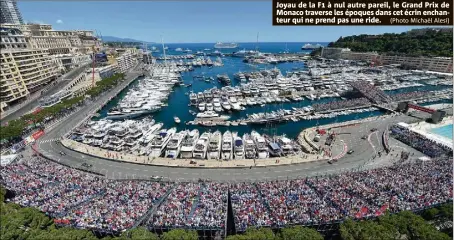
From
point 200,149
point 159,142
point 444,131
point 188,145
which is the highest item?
point 159,142

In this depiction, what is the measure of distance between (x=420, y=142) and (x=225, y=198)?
136ft

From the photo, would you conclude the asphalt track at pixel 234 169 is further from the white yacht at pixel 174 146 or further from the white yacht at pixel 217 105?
the white yacht at pixel 217 105

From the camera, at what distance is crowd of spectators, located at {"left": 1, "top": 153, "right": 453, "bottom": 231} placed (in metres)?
26.1

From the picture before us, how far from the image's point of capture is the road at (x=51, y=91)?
209 feet

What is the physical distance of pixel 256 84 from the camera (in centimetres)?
9969

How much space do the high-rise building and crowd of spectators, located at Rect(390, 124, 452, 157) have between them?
236 metres

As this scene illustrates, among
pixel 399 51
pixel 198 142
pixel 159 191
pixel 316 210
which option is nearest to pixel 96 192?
pixel 159 191

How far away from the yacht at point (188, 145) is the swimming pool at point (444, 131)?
177ft

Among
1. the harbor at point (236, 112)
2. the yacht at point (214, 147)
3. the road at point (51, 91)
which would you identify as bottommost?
the yacht at point (214, 147)

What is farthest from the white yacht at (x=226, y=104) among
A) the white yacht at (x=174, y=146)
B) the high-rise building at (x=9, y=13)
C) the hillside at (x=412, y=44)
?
the high-rise building at (x=9, y=13)

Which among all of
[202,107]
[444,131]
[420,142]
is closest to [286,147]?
[420,142]

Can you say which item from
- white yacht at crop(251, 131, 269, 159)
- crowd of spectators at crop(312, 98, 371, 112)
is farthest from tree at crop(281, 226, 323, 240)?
crowd of spectators at crop(312, 98, 371, 112)

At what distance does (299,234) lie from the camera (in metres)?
22.3

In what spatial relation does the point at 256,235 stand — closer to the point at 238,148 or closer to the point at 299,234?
the point at 299,234
